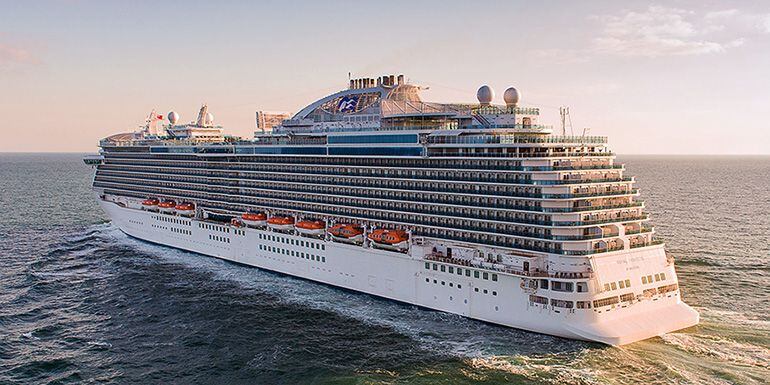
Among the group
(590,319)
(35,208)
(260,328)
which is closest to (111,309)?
(260,328)

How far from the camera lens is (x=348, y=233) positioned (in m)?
50.2

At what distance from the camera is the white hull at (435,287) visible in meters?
37.4

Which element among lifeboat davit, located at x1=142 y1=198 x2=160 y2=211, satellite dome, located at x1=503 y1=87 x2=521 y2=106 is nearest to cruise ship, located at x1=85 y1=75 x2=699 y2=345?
satellite dome, located at x1=503 y1=87 x2=521 y2=106

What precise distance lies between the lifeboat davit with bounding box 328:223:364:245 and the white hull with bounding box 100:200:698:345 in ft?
2.41

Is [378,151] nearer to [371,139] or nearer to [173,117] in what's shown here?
[371,139]

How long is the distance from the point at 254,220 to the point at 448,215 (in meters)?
22.9

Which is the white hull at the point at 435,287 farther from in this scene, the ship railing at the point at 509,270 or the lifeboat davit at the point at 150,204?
the lifeboat davit at the point at 150,204

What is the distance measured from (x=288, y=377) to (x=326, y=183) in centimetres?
2298

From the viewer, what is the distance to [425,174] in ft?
152

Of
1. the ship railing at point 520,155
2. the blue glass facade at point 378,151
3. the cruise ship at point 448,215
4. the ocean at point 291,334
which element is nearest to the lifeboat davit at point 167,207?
the cruise ship at point 448,215

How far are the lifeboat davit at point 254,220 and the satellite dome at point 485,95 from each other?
2450 cm

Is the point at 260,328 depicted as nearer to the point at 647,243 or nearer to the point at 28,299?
the point at 28,299

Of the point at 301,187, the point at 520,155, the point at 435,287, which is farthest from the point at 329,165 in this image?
the point at 520,155

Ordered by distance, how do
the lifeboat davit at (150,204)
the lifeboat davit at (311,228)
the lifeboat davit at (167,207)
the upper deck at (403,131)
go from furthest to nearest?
the lifeboat davit at (150,204) < the lifeboat davit at (167,207) < the lifeboat davit at (311,228) < the upper deck at (403,131)
